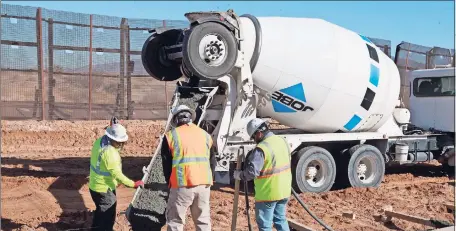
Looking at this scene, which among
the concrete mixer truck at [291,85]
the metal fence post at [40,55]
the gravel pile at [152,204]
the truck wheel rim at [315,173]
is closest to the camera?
the gravel pile at [152,204]

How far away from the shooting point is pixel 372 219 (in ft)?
27.2

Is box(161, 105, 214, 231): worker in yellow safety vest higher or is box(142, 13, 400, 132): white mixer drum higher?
box(142, 13, 400, 132): white mixer drum

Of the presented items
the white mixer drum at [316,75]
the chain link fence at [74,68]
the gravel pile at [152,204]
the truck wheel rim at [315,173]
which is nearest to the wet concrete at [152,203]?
the gravel pile at [152,204]

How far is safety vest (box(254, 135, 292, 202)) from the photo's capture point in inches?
227

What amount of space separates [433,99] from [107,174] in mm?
9206

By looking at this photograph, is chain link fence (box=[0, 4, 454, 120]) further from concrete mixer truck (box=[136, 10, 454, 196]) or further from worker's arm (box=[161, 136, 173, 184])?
worker's arm (box=[161, 136, 173, 184])

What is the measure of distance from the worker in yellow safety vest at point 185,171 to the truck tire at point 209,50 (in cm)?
225

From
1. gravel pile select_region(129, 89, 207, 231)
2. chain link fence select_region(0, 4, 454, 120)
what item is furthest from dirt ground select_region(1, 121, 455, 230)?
chain link fence select_region(0, 4, 454, 120)

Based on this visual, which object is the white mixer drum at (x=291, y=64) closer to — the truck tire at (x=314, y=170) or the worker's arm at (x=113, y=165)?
the truck tire at (x=314, y=170)

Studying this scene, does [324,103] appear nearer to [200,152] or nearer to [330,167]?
[330,167]

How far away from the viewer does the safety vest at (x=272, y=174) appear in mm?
5777

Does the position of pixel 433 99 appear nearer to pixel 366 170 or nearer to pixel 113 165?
pixel 366 170

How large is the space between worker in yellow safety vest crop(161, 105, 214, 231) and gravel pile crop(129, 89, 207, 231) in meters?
1.09

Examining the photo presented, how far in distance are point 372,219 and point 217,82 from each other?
3.33 metres
